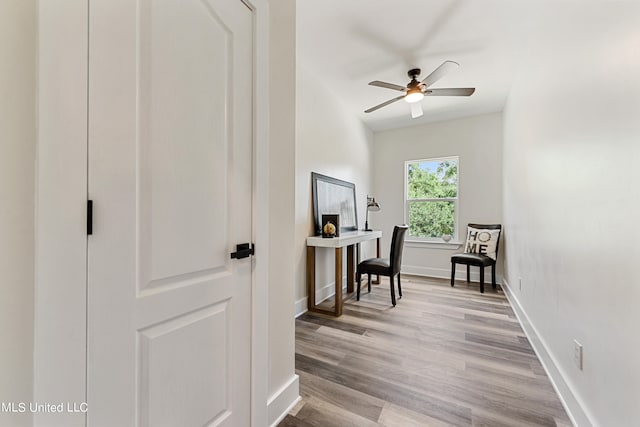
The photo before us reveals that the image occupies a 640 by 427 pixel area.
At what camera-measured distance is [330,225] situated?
123 inches

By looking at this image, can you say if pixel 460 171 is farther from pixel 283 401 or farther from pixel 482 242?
pixel 283 401

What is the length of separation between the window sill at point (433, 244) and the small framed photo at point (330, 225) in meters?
2.21

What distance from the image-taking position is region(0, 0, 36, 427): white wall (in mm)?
610

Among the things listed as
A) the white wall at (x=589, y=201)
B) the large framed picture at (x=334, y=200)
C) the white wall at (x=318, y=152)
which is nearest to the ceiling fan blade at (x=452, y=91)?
the white wall at (x=589, y=201)

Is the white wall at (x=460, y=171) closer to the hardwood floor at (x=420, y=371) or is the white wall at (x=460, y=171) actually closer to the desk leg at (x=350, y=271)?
the desk leg at (x=350, y=271)

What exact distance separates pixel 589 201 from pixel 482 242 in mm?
3041

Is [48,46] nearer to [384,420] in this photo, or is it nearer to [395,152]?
[384,420]

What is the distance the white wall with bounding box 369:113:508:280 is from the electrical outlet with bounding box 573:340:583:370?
303 cm

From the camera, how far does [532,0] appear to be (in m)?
1.96

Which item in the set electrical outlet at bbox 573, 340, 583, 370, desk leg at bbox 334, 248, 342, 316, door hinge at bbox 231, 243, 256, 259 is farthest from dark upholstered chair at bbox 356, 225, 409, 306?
door hinge at bbox 231, 243, 256, 259

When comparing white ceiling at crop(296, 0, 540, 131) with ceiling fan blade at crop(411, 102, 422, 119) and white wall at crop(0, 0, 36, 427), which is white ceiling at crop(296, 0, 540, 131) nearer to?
ceiling fan blade at crop(411, 102, 422, 119)

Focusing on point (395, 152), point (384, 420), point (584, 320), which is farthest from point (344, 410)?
point (395, 152)

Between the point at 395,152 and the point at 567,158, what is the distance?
3.51 meters

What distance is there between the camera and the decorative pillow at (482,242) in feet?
13.1
